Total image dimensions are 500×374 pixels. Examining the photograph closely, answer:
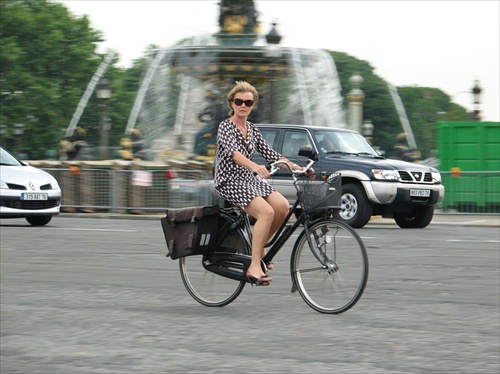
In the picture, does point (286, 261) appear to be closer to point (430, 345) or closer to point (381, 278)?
point (381, 278)

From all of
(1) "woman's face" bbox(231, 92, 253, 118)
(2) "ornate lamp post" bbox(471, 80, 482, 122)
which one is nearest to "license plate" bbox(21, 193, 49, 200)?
(1) "woman's face" bbox(231, 92, 253, 118)

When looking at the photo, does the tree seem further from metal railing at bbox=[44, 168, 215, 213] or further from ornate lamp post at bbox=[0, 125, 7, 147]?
metal railing at bbox=[44, 168, 215, 213]

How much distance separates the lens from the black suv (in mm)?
18203

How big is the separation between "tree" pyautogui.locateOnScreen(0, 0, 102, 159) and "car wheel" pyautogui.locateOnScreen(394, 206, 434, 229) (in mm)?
45799

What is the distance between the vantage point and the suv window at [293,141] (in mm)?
18766

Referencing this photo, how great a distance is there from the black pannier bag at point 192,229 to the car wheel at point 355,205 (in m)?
9.68

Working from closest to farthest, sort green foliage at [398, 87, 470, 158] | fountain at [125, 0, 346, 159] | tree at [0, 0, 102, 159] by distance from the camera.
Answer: fountain at [125, 0, 346, 159]
tree at [0, 0, 102, 159]
green foliage at [398, 87, 470, 158]

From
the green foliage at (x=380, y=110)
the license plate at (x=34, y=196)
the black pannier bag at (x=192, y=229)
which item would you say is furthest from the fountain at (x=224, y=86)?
the green foliage at (x=380, y=110)

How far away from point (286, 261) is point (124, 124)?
64.2m

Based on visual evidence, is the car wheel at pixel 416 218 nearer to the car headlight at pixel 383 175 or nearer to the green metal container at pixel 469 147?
the car headlight at pixel 383 175

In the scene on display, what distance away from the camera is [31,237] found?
16.5 m

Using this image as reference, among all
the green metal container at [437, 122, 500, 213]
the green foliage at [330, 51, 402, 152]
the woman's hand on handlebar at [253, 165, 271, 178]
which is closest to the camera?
the woman's hand on handlebar at [253, 165, 271, 178]

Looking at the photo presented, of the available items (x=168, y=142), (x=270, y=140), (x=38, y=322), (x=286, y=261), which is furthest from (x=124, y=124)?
(x=38, y=322)

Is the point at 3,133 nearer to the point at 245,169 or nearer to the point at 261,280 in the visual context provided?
the point at 261,280
